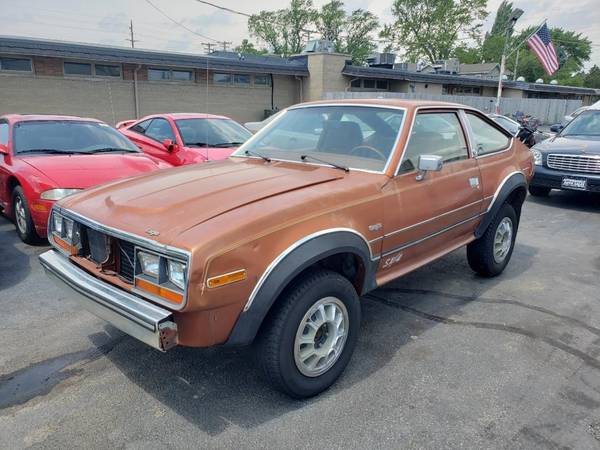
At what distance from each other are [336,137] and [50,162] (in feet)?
11.8

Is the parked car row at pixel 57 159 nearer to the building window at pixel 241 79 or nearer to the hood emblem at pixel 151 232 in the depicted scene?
the hood emblem at pixel 151 232

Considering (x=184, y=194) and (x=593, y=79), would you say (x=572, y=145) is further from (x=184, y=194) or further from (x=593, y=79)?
(x=593, y=79)

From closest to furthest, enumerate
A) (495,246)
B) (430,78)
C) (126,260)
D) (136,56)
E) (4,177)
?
(126,260) → (495,246) → (4,177) → (136,56) → (430,78)

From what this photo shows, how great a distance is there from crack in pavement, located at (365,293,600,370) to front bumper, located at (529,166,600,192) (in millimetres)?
5174

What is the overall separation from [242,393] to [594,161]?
729 cm

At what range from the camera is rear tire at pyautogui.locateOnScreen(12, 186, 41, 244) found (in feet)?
17.3

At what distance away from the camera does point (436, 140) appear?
3.87 meters

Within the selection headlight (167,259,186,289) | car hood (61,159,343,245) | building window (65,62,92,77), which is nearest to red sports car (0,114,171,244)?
car hood (61,159,343,245)

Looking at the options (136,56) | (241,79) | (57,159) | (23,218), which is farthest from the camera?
(241,79)

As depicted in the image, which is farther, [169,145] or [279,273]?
[169,145]

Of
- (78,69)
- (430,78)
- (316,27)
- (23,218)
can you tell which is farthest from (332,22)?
(23,218)

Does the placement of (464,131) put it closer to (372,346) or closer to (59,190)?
(372,346)

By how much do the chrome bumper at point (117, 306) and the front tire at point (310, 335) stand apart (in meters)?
0.53

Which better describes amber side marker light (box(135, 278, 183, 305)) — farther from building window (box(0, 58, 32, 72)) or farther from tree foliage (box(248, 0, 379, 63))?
tree foliage (box(248, 0, 379, 63))
